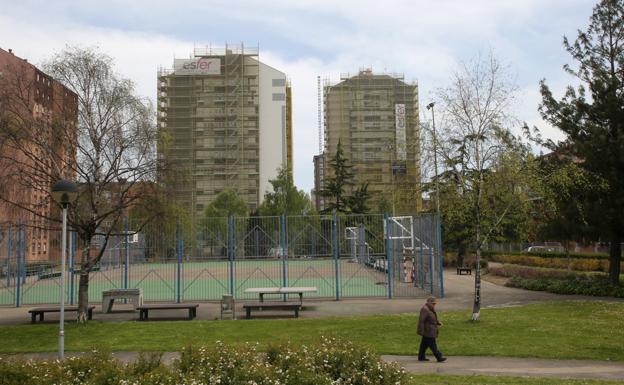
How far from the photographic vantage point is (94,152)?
18.9 metres

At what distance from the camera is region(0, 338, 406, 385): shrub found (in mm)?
8117

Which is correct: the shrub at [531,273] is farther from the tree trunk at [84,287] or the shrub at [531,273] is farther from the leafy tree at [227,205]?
Result: the leafy tree at [227,205]

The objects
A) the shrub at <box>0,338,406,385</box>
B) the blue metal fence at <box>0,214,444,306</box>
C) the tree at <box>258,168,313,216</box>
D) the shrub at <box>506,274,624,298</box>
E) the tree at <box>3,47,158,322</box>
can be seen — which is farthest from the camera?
the tree at <box>258,168,313,216</box>

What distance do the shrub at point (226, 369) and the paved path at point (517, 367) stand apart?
2721 mm

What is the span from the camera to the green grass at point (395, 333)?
45.9 ft

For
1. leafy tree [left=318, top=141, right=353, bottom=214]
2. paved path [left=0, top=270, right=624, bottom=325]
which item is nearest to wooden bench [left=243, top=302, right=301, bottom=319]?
paved path [left=0, top=270, right=624, bottom=325]

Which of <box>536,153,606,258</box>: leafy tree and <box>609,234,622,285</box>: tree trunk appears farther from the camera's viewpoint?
<box>609,234,622,285</box>: tree trunk

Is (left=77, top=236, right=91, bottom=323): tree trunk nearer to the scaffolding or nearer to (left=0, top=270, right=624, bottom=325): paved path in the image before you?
(left=0, top=270, right=624, bottom=325): paved path

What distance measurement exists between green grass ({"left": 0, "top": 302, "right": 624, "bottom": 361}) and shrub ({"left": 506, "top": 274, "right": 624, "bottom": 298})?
4302mm

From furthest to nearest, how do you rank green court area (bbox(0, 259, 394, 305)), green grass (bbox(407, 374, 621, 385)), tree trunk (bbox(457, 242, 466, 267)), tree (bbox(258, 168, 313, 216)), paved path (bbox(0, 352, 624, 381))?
tree (bbox(258, 168, 313, 216))
tree trunk (bbox(457, 242, 466, 267))
green court area (bbox(0, 259, 394, 305))
paved path (bbox(0, 352, 624, 381))
green grass (bbox(407, 374, 621, 385))

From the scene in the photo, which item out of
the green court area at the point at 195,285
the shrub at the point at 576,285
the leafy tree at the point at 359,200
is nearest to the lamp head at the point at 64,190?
the green court area at the point at 195,285

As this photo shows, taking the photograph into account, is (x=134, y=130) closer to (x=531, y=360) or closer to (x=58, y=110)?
(x=58, y=110)

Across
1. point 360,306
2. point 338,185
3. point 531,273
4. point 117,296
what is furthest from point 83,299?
point 338,185

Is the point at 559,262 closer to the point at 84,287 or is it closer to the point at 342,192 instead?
the point at 84,287
